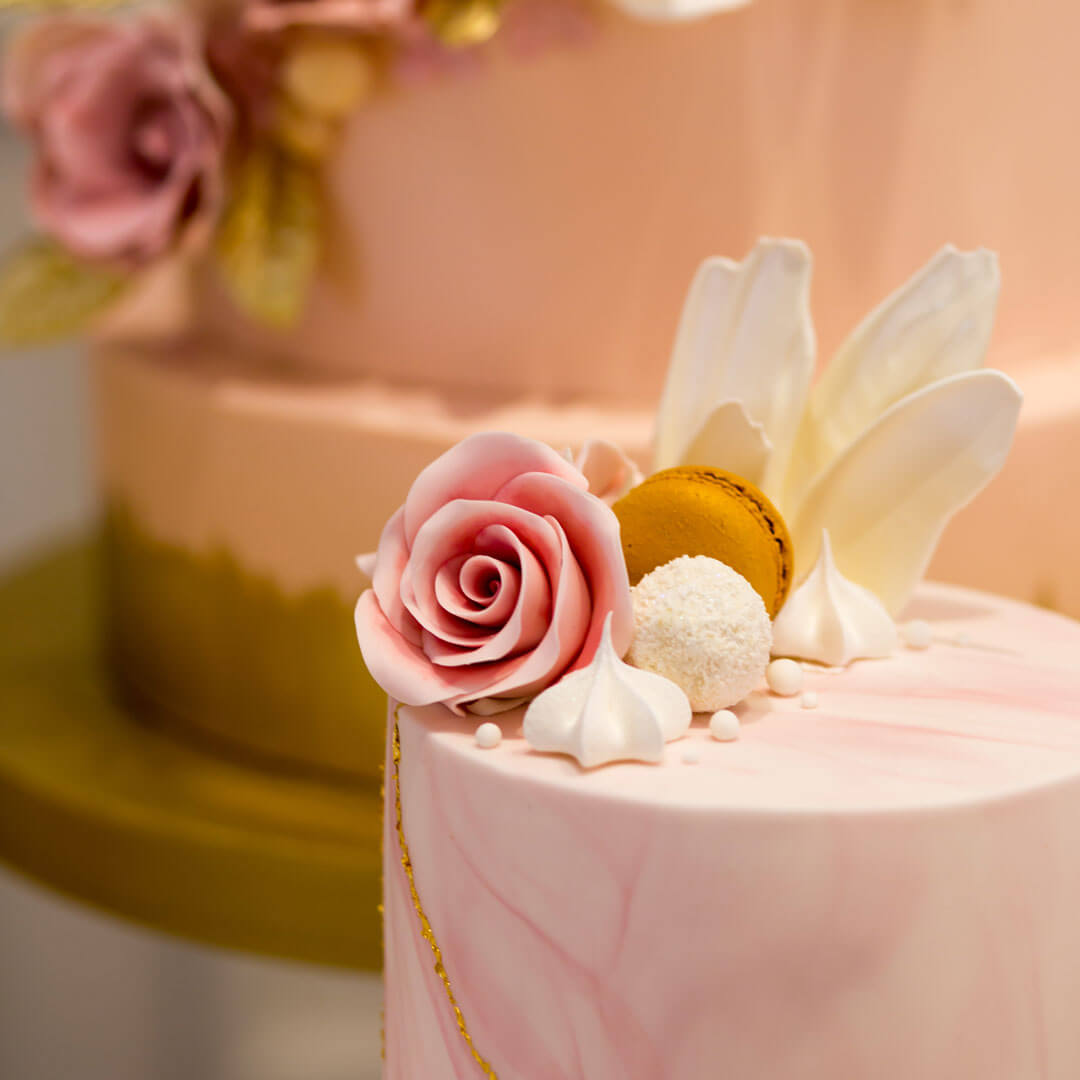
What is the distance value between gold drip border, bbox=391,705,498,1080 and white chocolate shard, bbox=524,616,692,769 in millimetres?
80

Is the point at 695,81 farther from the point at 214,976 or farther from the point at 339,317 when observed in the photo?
the point at 214,976

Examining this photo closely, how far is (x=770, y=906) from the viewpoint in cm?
54

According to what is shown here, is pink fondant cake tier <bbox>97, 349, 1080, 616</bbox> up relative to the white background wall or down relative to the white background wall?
up

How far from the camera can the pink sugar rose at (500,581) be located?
0.61 m

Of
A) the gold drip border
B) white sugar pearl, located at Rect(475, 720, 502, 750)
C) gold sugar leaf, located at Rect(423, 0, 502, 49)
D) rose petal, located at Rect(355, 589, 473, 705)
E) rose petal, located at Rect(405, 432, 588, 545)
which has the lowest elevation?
the gold drip border

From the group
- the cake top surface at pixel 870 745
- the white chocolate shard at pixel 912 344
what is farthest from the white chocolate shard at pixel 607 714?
the white chocolate shard at pixel 912 344

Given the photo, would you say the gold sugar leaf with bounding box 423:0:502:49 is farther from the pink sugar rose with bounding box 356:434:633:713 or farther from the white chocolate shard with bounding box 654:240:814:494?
the pink sugar rose with bounding box 356:434:633:713

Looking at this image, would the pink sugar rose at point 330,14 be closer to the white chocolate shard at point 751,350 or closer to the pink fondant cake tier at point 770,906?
the white chocolate shard at point 751,350

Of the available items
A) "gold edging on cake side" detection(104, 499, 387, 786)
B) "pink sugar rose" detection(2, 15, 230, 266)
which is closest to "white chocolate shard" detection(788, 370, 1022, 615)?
"gold edging on cake side" detection(104, 499, 387, 786)

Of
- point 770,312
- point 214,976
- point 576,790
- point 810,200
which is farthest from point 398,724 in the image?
point 214,976

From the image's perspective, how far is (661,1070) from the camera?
559 millimetres

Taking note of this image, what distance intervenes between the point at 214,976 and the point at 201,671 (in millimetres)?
906

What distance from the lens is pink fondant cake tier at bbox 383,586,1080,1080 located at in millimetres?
538

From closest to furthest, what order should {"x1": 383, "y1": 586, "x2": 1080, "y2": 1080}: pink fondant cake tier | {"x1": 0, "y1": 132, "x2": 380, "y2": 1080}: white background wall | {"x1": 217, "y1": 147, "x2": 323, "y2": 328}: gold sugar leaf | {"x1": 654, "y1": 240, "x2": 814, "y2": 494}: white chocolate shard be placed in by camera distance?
{"x1": 383, "y1": 586, "x2": 1080, "y2": 1080}: pink fondant cake tier
{"x1": 654, "y1": 240, "x2": 814, "y2": 494}: white chocolate shard
{"x1": 217, "y1": 147, "x2": 323, "y2": 328}: gold sugar leaf
{"x1": 0, "y1": 132, "x2": 380, "y2": 1080}: white background wall
